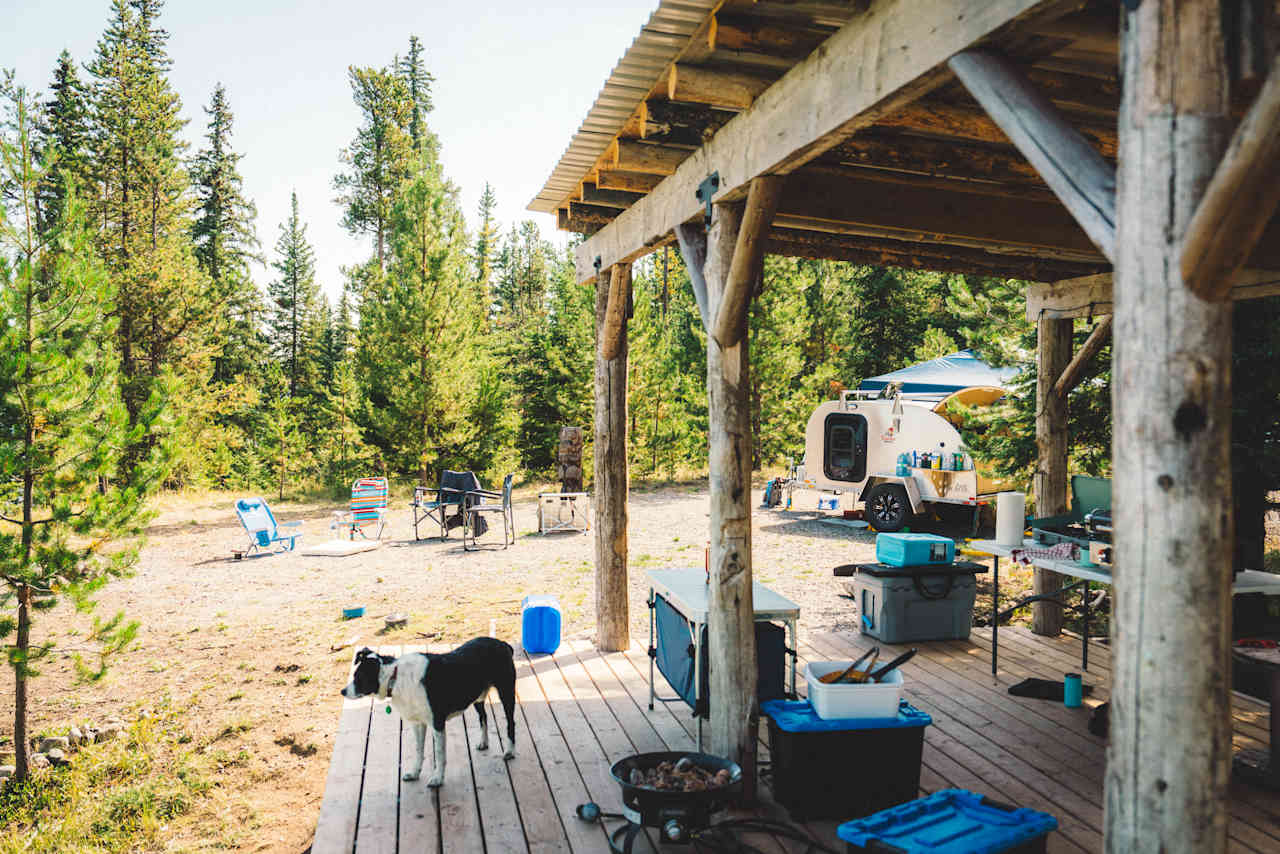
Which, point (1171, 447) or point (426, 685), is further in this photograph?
point (426, 685)

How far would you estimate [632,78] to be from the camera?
10.5 ft

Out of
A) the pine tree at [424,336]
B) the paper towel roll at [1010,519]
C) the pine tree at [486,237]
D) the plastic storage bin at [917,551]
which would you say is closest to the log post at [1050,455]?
the plastic storage bin at [917,551]

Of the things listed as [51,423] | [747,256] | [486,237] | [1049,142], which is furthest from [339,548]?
[486,237]

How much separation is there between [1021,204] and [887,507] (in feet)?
25.1

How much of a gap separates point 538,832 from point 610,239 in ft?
11.7

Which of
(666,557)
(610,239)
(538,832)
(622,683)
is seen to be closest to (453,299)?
(666,557)

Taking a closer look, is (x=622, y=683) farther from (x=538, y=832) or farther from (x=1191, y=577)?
(x=1191, y=577)

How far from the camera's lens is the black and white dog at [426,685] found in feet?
11.8

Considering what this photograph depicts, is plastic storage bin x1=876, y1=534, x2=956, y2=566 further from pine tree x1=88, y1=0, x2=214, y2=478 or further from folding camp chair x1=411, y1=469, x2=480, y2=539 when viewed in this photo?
pine tree x1=88, y1=0, x2=214, y2=478

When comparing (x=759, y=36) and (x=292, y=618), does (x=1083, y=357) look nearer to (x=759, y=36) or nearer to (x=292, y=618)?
(x=759, y=36)

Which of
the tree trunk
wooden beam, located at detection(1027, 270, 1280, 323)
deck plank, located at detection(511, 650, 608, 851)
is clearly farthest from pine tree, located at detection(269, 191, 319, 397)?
the tree trunk

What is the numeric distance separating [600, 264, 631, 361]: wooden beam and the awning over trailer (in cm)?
794

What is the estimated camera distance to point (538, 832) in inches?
127

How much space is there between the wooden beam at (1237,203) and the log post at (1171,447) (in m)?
0.03
